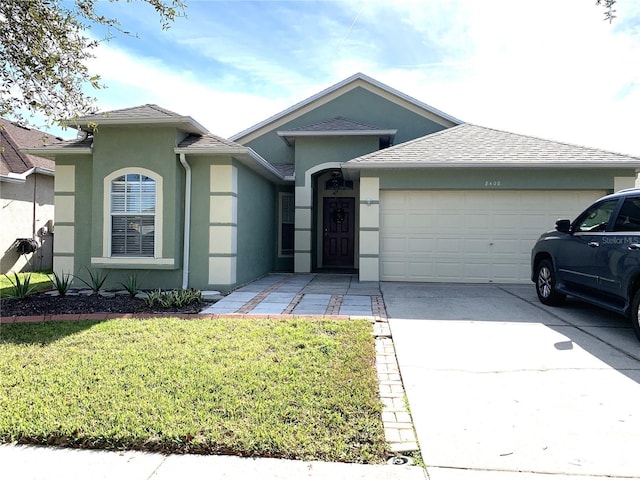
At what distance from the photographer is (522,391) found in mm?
4031

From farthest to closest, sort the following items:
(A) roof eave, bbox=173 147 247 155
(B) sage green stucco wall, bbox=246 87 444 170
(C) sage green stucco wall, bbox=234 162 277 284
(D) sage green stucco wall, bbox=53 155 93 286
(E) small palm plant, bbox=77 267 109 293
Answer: (B) sage green stucco wall, bbox=246 87 444 170
(C) sage green stucco wall, bbox=234 162 277 284
(D) sage green stucco wall, bbox=53 155 93 286
(E) small palm plant, bbox=77 267 109 293
(A) roof eave, bbox=173 147 247 155

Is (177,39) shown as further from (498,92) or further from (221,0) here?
(498,92)

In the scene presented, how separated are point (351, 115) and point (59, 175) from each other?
374 inches

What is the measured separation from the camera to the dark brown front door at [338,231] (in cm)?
1490

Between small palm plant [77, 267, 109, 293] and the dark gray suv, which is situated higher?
the dark gray suv

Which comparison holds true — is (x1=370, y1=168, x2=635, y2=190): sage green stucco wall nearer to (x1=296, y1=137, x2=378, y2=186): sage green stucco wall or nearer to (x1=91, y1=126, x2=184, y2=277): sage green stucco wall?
(x1=296, y1=137, x2=378, y2=186): sage green stucco wall

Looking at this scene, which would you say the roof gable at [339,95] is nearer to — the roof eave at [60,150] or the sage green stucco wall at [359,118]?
the sage green stucco wall at [359,118]

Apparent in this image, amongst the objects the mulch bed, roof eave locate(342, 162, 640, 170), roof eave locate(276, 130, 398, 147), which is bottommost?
the mulch bed

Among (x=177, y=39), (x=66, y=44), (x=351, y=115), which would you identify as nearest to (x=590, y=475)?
(x=66, y=44)

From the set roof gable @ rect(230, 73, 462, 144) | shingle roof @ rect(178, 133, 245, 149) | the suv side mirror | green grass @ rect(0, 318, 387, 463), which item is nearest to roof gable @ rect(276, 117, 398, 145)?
roof gable @ rect(230, 73, 462, 144)

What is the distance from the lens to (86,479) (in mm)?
2758

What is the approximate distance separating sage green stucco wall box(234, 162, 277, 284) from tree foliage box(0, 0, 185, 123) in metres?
3.55

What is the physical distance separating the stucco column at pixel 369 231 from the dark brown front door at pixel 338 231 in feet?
13.9

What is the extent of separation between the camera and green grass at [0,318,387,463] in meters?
3.16
